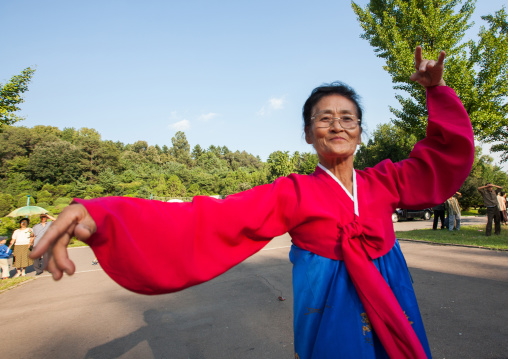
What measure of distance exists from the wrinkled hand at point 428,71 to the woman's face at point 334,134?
44 cm

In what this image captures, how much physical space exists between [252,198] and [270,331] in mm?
3021

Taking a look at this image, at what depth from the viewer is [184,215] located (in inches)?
55.3

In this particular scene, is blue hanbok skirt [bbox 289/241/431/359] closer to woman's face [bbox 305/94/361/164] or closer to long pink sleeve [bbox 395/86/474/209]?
long pink sleeve [bbox 395/86/474/209]

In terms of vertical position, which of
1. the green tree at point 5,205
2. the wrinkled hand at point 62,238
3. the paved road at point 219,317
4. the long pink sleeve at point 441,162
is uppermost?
the long pink sleeve at point 441,162

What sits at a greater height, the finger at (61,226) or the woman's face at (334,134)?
Answer: the woman's face at (334,134)

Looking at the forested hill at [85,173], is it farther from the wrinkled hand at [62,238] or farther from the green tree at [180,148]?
the wrinkled hand at [62,238]

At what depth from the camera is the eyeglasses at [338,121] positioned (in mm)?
1751

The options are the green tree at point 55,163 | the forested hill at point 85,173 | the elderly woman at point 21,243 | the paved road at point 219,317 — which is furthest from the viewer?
the green tree at point 55,163

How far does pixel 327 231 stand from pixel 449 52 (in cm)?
1312

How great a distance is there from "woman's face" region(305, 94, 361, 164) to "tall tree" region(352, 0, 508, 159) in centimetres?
1149

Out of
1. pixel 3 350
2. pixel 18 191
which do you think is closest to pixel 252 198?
pixel 3 350

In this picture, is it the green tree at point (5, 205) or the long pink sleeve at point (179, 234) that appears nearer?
the long pink sleeve at point (179, 234)

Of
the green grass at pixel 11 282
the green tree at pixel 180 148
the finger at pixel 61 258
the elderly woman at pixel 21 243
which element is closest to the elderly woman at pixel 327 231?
the finger at pixel 61 258

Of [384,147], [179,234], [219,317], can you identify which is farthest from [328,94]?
[384,147]
